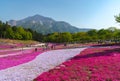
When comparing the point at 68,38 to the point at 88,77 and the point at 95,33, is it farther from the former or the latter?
the point at 88,77

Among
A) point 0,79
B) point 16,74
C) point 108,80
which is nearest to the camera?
point 108,80

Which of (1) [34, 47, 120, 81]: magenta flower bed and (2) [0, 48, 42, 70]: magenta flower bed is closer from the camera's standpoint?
(1) [34, 47, 120, 81]: magenta flower bed

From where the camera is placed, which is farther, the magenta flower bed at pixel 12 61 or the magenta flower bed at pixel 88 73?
the magenta flower bed at pixel 12 61

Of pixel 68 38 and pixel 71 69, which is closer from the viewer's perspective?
pixel 71 69

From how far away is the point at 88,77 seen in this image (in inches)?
909

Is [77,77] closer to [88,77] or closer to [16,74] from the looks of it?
[88,77]

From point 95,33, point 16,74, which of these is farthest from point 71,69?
point 95,33

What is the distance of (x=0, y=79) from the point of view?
80.9 ft

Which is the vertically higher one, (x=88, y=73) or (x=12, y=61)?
(x=12, y=61)

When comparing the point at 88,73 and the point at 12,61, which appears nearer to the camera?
the point at 88,73

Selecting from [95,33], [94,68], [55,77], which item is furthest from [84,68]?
[95,33]

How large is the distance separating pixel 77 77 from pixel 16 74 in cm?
717

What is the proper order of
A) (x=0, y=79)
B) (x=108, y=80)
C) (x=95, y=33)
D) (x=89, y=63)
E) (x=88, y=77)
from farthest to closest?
(x=95, y=33)
(x=89, y=63)
(x=0, y=79)
(x=88, y=77)
(x=108, y=80)

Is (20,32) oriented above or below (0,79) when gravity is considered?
above
